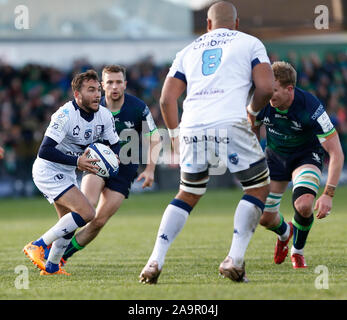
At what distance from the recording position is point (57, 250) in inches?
308

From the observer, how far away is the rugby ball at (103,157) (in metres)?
7.66

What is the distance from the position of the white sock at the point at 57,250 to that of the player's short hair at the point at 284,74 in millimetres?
2702

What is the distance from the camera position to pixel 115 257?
30.2 feet

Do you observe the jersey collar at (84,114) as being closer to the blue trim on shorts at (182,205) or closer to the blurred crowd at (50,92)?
the blue trim on shorts at (182,205)

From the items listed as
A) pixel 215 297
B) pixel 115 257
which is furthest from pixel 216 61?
pixel 115 257

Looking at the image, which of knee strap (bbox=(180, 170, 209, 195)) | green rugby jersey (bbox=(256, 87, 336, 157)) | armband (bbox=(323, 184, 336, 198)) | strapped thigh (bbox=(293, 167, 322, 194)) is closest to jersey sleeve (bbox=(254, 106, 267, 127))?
green rugby jersey (bbox=(256, 87, 336, 157))

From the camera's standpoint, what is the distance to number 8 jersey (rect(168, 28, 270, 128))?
636 cm

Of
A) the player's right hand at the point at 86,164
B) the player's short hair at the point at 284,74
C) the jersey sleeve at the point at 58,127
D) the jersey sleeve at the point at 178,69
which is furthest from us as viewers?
the player's short hair at the point at 284,74

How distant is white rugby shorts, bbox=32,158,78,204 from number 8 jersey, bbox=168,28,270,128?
191 cm

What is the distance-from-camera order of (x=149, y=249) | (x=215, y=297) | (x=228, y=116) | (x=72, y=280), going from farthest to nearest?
(x=149, y=249)
(x=72, y=280)
(x=228, y=116)
(x=215, y=297)

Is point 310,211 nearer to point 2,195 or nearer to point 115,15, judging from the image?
point 2,195

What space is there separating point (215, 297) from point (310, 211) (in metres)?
2.74

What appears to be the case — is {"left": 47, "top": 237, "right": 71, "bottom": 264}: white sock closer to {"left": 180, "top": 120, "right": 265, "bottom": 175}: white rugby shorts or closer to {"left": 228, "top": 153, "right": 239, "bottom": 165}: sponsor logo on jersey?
{"left": 180, "top": 120, "right": 265, "bottom": 175}: white rugby shorts

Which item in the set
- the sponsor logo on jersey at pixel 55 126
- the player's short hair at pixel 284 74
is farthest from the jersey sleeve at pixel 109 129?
the player's short hair at pixel 284 74
